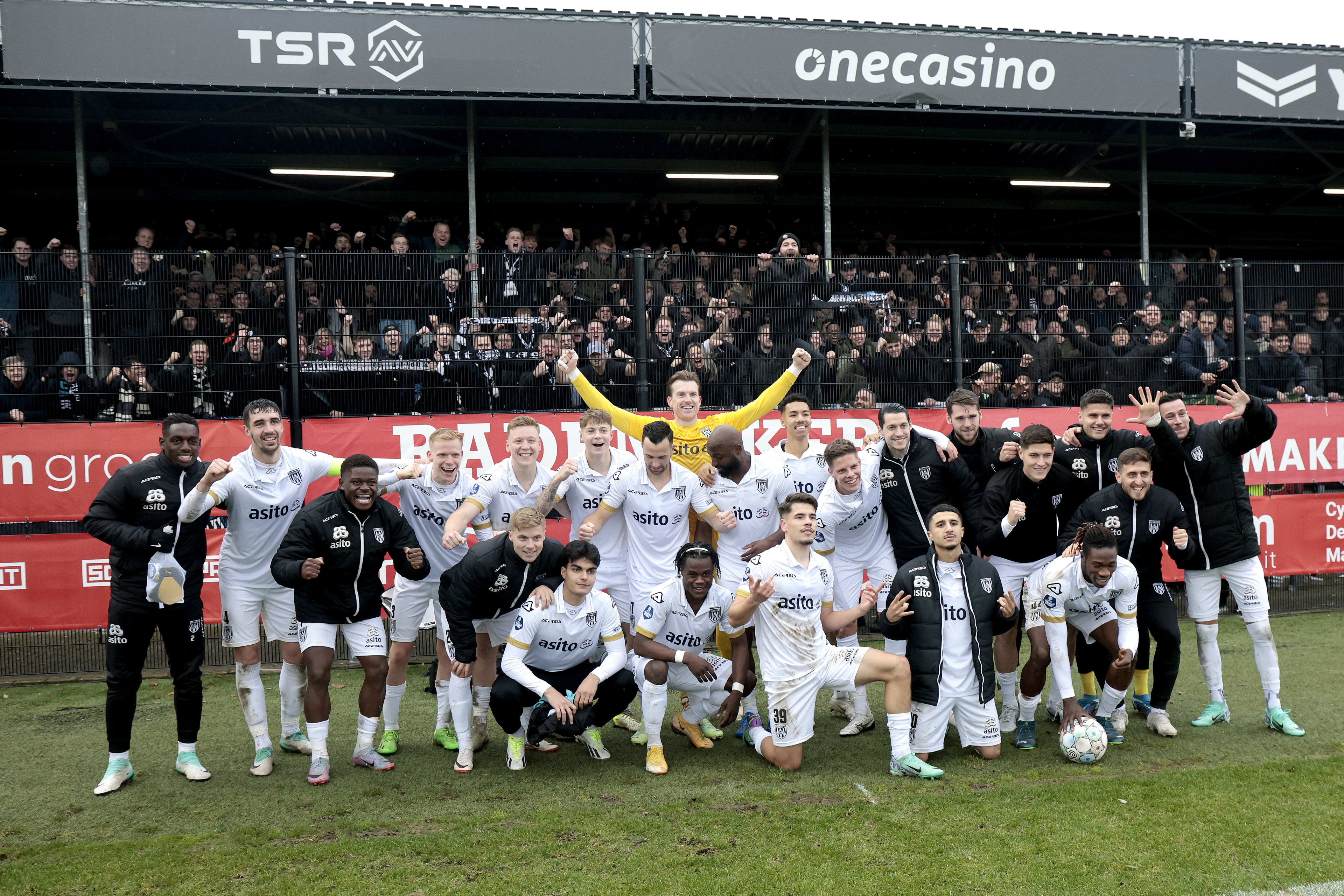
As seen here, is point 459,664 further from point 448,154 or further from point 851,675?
point 448,154

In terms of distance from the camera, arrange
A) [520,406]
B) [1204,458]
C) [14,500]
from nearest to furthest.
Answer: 1. [1204,458]
2. [14,500]
3. [520,406]

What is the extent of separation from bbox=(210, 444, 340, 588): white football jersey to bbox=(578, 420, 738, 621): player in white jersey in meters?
2.14

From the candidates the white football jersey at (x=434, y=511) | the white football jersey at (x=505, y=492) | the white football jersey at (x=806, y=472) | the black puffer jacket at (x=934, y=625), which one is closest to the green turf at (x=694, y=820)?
the black puffer jacket at (x=934, y=625)

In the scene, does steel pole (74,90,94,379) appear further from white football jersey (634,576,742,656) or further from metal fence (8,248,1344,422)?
white football jersey (634,576,742,656)

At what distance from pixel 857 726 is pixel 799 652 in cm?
113

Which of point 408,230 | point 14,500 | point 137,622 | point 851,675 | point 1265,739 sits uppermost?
point 408,230

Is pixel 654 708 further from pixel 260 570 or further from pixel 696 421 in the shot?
pixel 260 570

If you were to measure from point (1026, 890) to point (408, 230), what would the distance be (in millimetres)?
12273

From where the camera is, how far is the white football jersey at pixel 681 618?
6543 mm

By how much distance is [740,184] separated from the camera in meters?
17.9

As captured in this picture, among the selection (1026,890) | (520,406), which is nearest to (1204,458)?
(1026,890)

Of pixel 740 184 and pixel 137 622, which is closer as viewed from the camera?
pixel 137 622

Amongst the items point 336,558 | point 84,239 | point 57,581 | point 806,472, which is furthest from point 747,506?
point 84,239

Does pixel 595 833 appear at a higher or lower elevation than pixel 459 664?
lower
